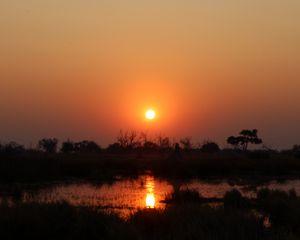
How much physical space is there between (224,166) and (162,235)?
38.3 metres

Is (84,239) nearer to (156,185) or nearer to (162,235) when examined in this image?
(162,235)

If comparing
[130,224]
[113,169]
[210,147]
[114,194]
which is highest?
[210,147]

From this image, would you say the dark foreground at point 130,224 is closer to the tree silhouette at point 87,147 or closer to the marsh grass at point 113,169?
the marsh grass at point 113,169

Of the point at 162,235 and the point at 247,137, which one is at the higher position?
the point at 247,137

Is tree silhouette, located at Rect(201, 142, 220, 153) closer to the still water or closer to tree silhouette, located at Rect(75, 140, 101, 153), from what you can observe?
tree silhouette, located at Rect(75, 140, 101, 153)

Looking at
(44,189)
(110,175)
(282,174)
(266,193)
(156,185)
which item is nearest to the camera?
(266,193)

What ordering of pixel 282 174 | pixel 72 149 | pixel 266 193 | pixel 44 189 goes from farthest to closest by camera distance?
pixel 72 149 → pixel 282 174 → pixel 44 189 → pixel 266 193

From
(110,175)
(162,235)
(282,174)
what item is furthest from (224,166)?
(162,235)

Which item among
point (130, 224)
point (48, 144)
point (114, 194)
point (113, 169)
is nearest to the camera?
point (130, 224)

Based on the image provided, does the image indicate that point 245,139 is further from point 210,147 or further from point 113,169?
point 113,169

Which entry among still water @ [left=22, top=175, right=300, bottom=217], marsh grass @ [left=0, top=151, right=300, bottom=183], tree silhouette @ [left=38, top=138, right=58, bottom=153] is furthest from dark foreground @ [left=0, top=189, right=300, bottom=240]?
tree silhouette @ [left=38, top=138, right=58, bottom=153]

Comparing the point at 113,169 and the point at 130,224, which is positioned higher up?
the point at 113,169

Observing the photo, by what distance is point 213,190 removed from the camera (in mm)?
32406

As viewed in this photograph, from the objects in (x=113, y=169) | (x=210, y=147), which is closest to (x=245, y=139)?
(x=210, y=147)
